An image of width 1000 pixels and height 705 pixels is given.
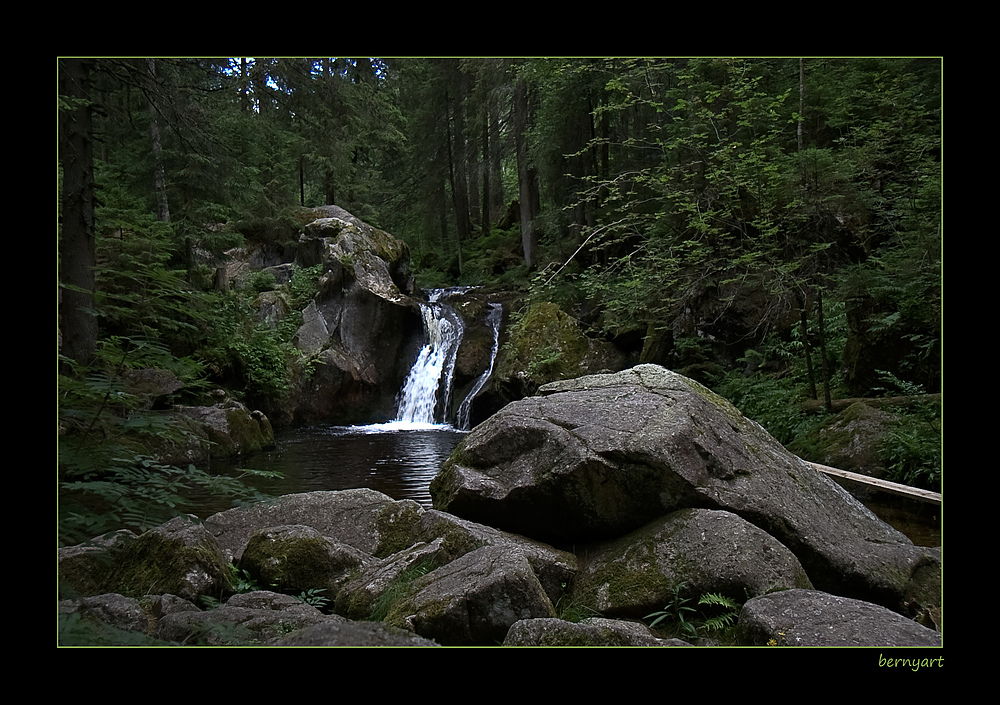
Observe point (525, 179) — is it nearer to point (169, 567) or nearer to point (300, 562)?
point (300, 562)

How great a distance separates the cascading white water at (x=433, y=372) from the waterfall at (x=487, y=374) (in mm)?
757

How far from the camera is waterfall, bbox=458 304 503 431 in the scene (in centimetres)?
1450

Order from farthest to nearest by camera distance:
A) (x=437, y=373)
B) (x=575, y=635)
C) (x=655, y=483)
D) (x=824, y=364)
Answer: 1. (x=437, y=373)
2. (x=824, y=364)
3. (x=655, y=483)
4. (x=575, y=635)

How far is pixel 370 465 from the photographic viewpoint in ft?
33.1

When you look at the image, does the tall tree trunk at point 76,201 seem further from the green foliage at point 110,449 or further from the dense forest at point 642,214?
the green foliage at point 110,449

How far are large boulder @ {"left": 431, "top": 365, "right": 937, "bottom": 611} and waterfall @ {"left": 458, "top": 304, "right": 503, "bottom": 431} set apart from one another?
9.25m

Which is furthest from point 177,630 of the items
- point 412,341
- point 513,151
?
point 513,151

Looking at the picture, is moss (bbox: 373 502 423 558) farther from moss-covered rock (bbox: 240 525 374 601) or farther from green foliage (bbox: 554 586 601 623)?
green foliage (bbox: 554 586 601 623)

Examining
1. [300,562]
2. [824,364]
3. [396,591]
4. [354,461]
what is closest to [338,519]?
[300,562]

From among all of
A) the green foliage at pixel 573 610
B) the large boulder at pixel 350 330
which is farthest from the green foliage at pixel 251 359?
the green foliage at pixel 573 610

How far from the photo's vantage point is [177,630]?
119 inches

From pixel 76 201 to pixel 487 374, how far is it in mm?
11392

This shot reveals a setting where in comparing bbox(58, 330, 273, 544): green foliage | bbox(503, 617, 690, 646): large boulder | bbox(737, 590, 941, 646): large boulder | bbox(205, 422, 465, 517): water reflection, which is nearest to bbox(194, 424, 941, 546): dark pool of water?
bbox(205, 422, 465, 517): water reflection
